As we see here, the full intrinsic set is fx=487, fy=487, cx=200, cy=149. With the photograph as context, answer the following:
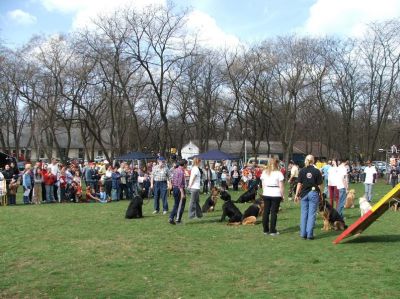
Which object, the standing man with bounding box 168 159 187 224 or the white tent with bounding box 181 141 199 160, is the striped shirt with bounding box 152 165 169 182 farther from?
the white tent with bounding box 181 141 199 160

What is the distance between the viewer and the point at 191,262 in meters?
8.04

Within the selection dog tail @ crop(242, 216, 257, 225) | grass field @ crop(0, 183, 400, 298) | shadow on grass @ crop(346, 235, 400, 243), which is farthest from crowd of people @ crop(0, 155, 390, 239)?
dog tail @ crop(242, 216, 257, 225)

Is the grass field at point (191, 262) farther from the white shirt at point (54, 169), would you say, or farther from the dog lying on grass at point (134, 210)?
the white shirt at point (54, 169)

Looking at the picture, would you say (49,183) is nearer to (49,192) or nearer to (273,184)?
(49,192)

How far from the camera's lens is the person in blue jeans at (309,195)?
10031 mm

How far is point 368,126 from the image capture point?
48125 millimetres

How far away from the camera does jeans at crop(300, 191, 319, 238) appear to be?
394 inches

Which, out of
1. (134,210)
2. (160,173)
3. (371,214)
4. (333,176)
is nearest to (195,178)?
(160,173)

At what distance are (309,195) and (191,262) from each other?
129 inches

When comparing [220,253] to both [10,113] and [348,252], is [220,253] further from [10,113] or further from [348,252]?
[10,113]

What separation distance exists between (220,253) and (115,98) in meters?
40.8

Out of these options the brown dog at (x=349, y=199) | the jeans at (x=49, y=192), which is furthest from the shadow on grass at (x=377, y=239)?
the jeans at (x=49, y=192)

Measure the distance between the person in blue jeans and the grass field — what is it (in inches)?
12.4

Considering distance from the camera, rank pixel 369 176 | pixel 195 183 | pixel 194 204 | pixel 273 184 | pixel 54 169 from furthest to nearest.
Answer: pixel 54 169 < pixel 369 176 < pixel 194 204 < pixel 195 183 < pixel 273 184
